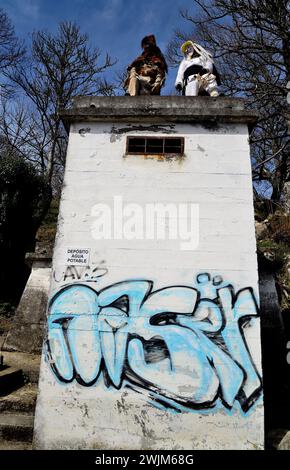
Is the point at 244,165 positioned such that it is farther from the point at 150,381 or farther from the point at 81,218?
the point at 150,381

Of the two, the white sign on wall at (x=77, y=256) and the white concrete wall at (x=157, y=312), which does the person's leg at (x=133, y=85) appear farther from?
the white sign on wall at (x=77, y=256)

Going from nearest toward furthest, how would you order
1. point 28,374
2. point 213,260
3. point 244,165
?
A: point 213,260, point 244,165, point 28,374

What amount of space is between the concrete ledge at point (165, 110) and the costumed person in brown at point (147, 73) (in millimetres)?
1129

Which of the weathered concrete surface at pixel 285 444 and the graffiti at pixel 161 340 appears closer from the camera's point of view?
the weathered concrete surface at pixel 285 444

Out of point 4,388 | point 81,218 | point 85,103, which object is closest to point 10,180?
point 85,103

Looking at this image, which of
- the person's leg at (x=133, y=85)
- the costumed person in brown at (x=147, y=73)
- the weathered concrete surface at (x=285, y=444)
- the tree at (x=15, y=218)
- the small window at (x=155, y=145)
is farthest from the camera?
the tree at (x=15, y=218)

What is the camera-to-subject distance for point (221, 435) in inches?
179

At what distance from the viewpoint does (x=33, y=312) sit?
25.0 feet

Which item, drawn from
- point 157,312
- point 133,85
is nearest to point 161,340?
point 157,312

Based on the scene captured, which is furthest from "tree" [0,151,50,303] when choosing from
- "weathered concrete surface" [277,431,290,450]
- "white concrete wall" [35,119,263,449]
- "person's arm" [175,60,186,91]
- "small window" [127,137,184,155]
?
"weathered concrete surface" [277,431,290,450]

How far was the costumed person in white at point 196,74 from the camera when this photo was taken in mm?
6809

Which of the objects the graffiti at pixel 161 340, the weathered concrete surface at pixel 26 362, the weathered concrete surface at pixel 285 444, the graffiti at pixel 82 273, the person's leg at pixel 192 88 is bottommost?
the weathered concrete surface at pixel 285 444

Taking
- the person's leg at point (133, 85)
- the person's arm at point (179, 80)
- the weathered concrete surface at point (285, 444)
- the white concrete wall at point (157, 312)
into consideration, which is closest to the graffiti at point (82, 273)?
the white concrete wall at point (157, 312)
